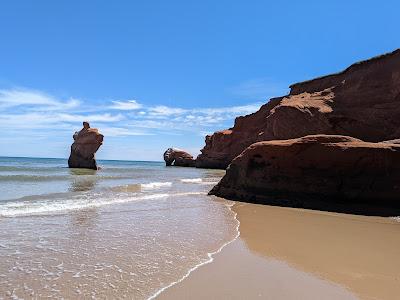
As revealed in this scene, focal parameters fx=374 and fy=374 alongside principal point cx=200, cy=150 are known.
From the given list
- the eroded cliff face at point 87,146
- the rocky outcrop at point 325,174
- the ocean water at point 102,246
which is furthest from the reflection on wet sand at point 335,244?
the eroded cliff face at point 87,146

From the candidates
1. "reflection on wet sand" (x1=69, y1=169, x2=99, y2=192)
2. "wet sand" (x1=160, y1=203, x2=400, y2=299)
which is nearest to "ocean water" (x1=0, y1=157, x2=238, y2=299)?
"wet sand" (x1=160, y1=203, x2=400, y2=299)

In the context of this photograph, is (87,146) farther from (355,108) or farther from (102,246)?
(102,246)

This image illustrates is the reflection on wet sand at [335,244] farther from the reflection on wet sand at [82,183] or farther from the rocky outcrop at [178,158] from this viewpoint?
the rocky outcrop at [178,158]

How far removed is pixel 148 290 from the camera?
16.1ft

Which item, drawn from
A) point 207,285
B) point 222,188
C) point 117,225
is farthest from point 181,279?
point 222,188

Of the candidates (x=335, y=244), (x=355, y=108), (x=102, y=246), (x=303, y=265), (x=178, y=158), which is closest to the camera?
(x=303, y=265)

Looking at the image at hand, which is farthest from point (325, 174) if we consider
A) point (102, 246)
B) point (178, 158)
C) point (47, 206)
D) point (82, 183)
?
point (178, 158)

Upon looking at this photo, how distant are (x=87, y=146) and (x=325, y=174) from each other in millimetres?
43870

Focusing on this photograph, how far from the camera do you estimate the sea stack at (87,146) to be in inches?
2050

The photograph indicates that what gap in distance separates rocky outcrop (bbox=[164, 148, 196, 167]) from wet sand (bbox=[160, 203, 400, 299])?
76.2 meters

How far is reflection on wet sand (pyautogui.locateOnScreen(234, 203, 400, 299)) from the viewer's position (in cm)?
552

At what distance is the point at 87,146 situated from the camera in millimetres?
52312

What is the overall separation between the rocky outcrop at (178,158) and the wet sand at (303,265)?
7624 centimetres

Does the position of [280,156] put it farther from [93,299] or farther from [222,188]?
[93,299]
